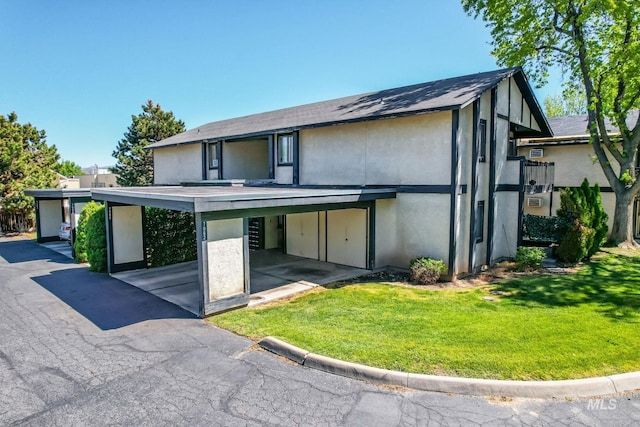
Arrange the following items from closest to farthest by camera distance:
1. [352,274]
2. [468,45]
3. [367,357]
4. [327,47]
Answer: [367,357] → [352,274] → [327,47] → [468,45]

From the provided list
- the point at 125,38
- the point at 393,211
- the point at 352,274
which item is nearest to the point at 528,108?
the point at 393,211

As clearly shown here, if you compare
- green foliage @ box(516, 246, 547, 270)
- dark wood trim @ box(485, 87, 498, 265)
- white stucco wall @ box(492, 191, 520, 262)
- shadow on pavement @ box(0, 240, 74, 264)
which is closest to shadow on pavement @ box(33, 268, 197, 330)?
shadow on pavement @ box(0, 240, 74, 264)

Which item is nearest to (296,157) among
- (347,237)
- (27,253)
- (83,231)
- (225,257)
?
(347,237)

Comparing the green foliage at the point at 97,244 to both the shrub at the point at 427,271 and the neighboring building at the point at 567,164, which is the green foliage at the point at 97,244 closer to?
the shrub at the point at 427,271

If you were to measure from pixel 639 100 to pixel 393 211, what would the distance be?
40.8 feet

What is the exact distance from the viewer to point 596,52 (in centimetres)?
1664

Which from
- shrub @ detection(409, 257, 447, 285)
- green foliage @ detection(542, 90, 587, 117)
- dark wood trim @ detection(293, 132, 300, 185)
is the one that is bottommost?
shrub @ detection(409, 257, 447, 285)

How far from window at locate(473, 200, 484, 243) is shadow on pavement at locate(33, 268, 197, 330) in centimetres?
982

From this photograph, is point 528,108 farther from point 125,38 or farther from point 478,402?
point 125,38

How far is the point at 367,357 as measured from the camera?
645cm

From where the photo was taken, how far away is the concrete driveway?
5.02 m

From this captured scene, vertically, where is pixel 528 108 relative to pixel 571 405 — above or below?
above

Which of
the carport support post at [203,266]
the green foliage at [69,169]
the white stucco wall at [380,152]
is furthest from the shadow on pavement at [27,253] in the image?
the green foliage at [69,169]

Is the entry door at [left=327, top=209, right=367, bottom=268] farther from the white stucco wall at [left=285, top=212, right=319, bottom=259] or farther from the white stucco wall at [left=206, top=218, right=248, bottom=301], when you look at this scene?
the white stucco wall at [left=206, top=218, right=248, bottom=301]
